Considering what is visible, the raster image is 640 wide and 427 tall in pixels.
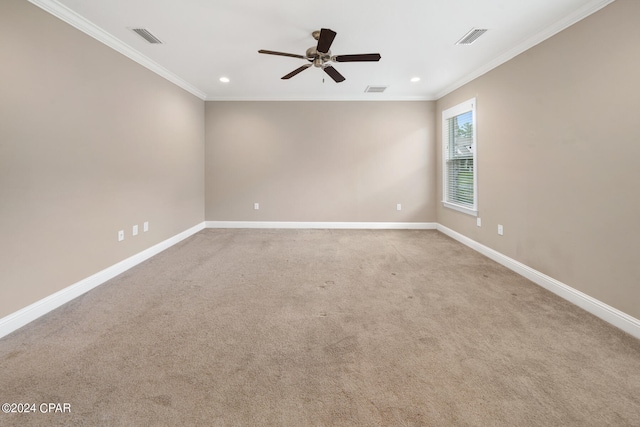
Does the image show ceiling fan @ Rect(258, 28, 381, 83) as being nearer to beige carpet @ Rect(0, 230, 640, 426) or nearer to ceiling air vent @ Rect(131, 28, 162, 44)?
ceiling air vent @ Rect(131, 28, 162, 44)

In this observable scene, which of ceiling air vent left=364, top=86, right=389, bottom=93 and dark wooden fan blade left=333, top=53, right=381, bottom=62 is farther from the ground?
ceiling air vent left=364, top=86, right=389, bottom=93

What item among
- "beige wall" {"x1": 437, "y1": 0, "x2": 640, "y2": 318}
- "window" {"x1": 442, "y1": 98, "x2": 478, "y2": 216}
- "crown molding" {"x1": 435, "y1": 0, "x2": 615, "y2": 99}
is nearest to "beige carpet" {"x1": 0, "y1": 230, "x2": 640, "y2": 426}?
"beige wall" {"x1": 437, "y1": 0, "x2": 640, "y2": 318}

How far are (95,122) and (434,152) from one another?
5335 mm

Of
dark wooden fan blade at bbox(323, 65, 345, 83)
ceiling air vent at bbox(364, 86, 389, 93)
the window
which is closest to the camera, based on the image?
dark wooden fan blade at bbox(323, 65, 345, 83)

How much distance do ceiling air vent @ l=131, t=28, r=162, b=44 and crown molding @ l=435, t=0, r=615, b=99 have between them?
4021 millimetres

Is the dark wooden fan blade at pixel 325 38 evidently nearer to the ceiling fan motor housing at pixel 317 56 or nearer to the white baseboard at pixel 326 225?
the ceiling fan motor housing at pixel 317 56

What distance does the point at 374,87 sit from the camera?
4.95 metres

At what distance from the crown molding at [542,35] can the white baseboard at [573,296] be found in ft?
7.86

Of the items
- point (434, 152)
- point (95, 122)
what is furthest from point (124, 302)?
point (434, 152)

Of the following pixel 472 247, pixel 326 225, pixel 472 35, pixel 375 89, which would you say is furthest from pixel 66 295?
pixel 375 89

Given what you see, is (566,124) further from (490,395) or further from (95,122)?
(95,122)

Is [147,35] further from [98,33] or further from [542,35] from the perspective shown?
[542,35]

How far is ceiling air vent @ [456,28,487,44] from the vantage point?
291 centimetres

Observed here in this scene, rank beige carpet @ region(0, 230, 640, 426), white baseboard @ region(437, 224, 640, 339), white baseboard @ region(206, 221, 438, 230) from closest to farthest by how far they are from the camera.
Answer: beige carpet @ region(0, 230, 640, 426), white baseboard @ region(437, 224, 640, 339), white baseboard @ region(206, 221, 438, 230)
